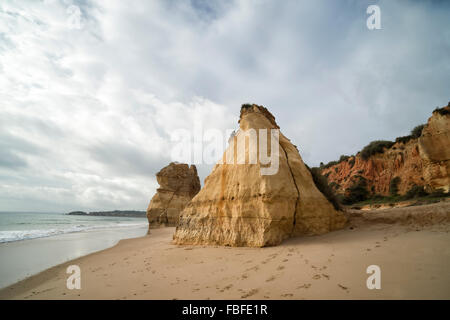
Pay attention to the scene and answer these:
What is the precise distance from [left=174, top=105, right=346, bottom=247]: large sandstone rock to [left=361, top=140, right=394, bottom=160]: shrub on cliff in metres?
25.2

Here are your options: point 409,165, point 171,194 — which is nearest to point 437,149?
point 409,165

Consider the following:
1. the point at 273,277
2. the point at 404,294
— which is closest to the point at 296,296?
the point at 273,277

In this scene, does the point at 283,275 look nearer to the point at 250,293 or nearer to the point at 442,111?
the point at 250,293

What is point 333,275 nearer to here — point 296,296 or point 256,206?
point 296,296

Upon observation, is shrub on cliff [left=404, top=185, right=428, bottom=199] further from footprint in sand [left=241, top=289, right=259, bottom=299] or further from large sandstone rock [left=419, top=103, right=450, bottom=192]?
footprint in sand [left=241, top=289, right=259, bottom=299]

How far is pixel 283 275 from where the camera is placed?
12.9 ft

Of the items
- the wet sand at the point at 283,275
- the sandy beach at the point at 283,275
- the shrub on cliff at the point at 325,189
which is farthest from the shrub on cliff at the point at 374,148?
the wet sand at the point at 283,275

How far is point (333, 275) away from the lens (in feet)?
11.7

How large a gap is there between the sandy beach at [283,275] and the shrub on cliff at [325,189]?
3.34 metres

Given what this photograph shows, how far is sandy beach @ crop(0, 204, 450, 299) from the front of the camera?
3.00 m

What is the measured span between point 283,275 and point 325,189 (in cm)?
680

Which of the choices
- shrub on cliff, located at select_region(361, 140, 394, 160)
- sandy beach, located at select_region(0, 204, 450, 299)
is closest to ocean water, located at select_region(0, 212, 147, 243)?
sandy beach, located at select_region(0, 204, 450, 299)

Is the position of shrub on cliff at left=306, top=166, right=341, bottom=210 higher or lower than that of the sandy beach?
higher

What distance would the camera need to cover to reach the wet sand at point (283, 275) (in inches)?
118
